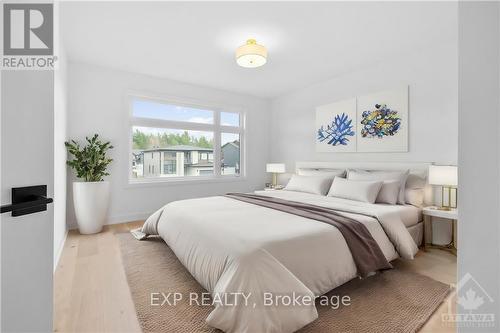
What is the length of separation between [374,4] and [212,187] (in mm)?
3831

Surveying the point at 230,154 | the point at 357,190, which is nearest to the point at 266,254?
the point at 357,190

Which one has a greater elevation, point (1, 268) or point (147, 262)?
point (1, 268)

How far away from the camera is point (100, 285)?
2.01m

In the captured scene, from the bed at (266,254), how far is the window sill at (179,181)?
5.93ft

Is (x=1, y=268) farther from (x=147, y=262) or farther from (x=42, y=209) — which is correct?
(x=147, y=262)

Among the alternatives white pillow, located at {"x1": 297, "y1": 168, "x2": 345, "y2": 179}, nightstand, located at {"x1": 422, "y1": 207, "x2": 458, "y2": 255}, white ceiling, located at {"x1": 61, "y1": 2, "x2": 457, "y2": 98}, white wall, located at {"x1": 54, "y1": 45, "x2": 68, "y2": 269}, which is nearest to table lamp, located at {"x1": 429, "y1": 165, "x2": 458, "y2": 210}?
nightstand, located at {"x1": 422, "y1": 207, "x2": 458, "y2": 255}

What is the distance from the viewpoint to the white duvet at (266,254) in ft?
4.50

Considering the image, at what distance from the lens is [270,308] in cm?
136

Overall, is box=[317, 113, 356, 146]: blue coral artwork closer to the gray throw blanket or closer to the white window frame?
the white window frame

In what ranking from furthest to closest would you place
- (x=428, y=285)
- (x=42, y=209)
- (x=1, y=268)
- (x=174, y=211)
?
(x=174, y=211)
(x=428, y=285)
(x=42, y=209)
(x=1, y=268)

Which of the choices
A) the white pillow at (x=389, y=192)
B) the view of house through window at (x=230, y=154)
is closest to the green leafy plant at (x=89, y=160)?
the view of house through window at (x=230, y=154)

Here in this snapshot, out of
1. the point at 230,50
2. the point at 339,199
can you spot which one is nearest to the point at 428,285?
the point at 339,199

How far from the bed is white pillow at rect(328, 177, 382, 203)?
0.40m

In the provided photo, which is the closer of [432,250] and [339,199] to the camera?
[432,250]
